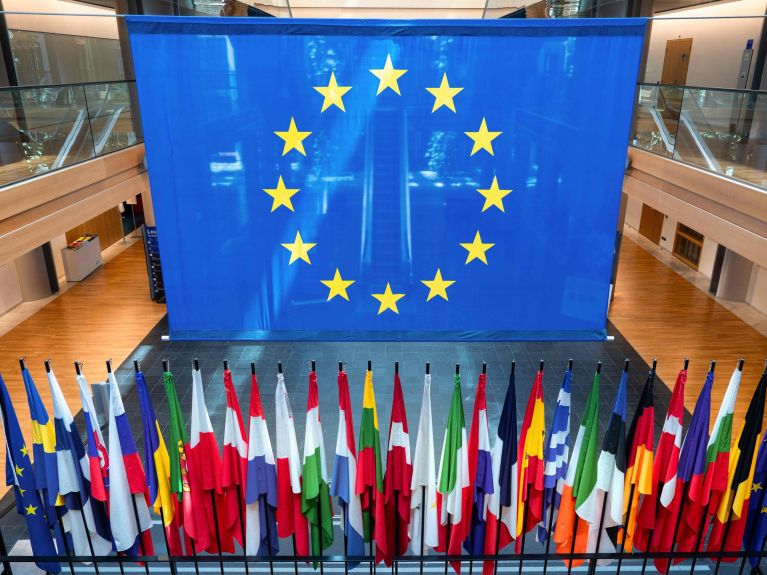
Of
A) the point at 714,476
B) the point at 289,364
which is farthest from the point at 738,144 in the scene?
the point at 289,364

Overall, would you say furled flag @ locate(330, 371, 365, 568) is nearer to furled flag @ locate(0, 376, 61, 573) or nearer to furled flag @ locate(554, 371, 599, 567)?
furled flag @ locate(554, 371, 599, 567)

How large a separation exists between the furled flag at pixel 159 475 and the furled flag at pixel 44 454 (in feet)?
2.39

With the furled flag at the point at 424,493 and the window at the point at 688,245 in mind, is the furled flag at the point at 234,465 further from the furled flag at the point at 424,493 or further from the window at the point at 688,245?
the window at the point at 688,245

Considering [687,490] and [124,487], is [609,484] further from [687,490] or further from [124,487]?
[124,487]

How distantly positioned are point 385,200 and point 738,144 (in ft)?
27.4

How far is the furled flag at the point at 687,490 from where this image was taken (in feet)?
15.4

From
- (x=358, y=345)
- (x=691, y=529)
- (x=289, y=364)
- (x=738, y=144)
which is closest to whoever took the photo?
(x=691, y=529)

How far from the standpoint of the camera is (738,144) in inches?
374

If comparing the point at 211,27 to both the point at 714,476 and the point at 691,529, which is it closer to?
the point at 714,476

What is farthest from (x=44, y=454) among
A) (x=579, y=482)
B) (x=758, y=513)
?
(x=758, y=513)

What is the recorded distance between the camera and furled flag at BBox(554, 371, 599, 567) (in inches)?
189

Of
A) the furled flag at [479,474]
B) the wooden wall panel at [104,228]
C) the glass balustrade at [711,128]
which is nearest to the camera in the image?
the furled flag at [479,474]

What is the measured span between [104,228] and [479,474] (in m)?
18.0

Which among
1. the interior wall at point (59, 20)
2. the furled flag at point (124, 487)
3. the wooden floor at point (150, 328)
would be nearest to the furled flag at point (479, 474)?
the furled flag at point (124, 487)
